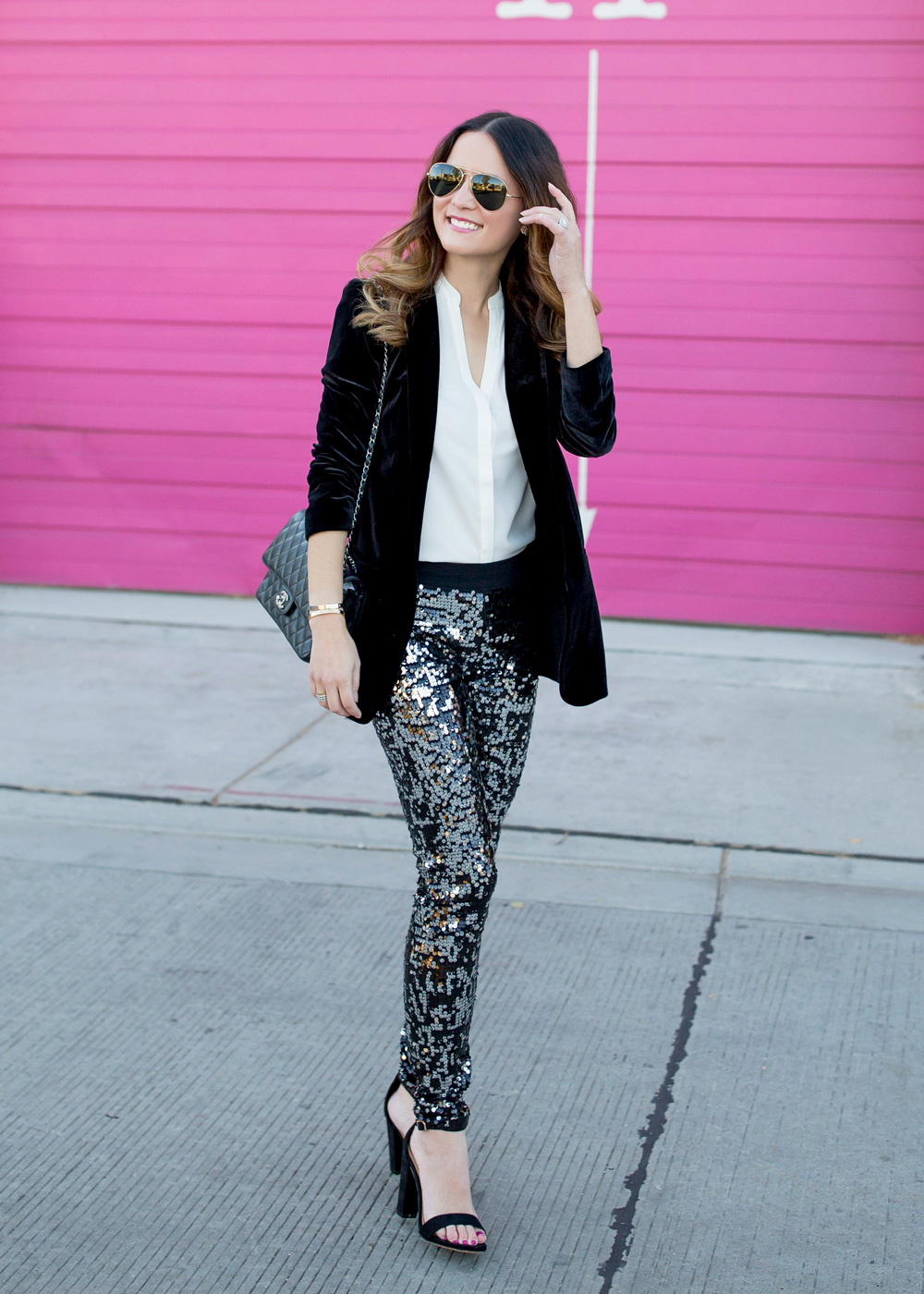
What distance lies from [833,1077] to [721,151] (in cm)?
451

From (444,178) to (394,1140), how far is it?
1.70 metres

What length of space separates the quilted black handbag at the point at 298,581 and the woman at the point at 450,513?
0.05 ft

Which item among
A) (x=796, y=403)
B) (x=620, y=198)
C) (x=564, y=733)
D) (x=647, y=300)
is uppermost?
(x=620, y=198)

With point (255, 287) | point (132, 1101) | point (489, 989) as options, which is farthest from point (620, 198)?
point (132, 1101)

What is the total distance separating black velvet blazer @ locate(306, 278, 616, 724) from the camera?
250 cm

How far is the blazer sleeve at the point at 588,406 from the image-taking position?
8.23ft

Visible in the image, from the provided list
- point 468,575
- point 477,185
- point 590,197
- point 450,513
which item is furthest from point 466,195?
point 590,197

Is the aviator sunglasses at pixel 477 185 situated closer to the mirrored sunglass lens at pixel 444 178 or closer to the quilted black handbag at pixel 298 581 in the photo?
the mirrored sunglass lens at pixel 444 178

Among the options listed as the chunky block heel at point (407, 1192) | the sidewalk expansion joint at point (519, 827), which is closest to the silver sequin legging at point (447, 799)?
the chunky block heel at point (407, 1192)

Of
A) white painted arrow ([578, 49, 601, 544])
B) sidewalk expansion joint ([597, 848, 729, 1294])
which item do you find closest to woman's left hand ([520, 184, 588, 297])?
sidewalk expansion joint ([597, 848, 729, 1294])

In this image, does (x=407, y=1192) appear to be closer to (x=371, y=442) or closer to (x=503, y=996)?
(x=503, y=996)

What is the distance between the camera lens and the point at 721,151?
252 inches

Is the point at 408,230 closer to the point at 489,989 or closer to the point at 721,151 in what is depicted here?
the point at 489,989

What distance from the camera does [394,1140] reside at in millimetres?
2691
